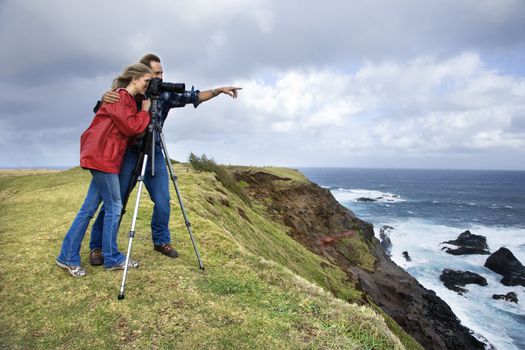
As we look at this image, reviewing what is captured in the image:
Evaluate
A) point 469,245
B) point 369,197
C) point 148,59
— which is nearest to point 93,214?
point 148,59

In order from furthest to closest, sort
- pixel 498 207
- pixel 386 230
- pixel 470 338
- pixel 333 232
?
pixel 498 207 → pixel 386 230 → pixel 333 232 → pixel 470 338

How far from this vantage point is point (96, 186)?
219 inches

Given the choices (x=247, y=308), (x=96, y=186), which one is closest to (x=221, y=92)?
(x=96, y=186)

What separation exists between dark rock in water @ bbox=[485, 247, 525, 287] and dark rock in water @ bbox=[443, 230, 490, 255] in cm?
488

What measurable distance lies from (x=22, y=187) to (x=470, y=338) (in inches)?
1076

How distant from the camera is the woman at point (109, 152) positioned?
5.28 metres

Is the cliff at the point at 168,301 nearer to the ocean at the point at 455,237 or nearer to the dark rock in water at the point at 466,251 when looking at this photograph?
the ocean at the point at 455,237

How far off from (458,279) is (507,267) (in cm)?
817

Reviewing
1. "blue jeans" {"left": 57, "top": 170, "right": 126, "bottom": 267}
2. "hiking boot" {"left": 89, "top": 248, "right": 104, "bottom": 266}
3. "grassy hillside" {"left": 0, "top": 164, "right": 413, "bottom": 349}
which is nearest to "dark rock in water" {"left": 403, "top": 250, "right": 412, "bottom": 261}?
"grassy hillside" {"left": 0, "top": 164, "right": 413, "bottom": 349}

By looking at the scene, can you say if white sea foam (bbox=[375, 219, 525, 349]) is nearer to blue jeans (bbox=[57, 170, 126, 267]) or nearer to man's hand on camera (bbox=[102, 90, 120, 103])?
blue jeans (bbox=[57, 170, 126, 267])

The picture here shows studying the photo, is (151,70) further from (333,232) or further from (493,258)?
(493,258)

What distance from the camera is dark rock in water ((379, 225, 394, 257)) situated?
4392 centimetres

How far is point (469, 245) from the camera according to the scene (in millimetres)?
47625

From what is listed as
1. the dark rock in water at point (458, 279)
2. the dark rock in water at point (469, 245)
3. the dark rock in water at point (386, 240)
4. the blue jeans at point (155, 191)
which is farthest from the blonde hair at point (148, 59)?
the dark rock in water at point (469, 245)
